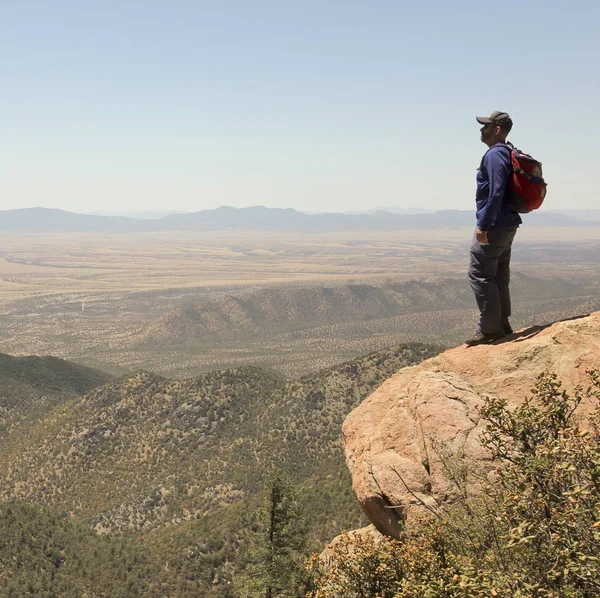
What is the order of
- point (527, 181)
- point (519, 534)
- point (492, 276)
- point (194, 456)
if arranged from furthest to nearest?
point (194, 456), point (492, 276), point (527, 181), point (519, 534)

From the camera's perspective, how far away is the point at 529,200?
883cm

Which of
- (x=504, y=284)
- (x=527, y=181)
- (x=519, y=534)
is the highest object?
(x=527, y=181)

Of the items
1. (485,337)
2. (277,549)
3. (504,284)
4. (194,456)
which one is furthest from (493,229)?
(194,456)

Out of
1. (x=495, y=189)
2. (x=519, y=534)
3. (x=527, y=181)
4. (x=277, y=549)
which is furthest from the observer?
(x=277, y=549)

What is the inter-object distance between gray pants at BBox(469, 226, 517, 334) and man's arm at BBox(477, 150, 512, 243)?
396 millimetres

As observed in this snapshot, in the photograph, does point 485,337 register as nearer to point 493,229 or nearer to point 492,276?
point 492,276

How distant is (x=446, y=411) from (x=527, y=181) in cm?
425

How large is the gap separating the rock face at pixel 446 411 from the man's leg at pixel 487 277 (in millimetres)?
582

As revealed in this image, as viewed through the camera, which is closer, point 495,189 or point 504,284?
point 495,189

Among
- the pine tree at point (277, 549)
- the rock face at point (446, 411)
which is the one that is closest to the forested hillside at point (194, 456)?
the pine tree at point (277, 549)

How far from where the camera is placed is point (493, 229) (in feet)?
30.5

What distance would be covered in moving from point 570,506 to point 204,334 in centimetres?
13400

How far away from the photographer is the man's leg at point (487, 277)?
952 centimetres

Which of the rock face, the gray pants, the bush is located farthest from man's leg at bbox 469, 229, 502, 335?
the bush
